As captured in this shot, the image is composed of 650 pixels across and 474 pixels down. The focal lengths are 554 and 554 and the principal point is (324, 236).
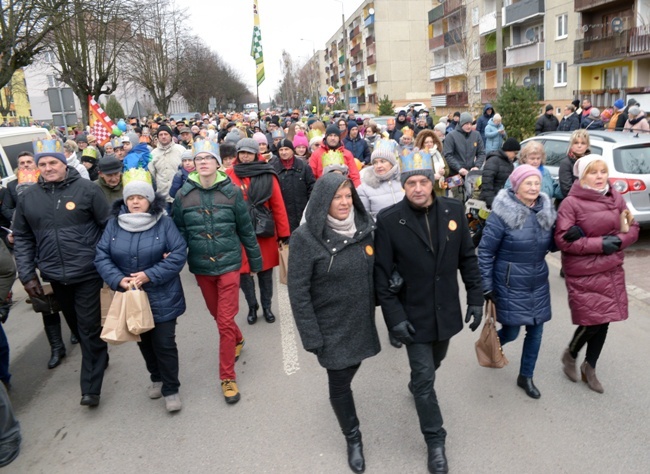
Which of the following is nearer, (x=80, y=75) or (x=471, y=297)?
(x=471, y=297)

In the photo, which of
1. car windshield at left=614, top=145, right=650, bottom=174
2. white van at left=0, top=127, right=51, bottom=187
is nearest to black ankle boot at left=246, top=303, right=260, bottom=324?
car windshield at left=614, top=145, right=650, bottom=174

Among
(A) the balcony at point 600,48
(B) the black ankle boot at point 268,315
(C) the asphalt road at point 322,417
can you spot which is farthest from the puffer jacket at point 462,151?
(A) the balcony at point 600,48

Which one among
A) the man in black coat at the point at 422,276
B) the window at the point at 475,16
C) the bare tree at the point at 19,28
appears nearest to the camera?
the man in black coat at the point at 422,276

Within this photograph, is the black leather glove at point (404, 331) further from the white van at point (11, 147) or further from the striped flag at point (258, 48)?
the striped flag at point (258, 48)

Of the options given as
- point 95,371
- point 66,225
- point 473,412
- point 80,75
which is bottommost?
point 473,412

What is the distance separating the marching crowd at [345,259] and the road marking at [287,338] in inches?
18.9

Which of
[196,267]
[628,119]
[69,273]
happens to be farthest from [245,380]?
[628,119]

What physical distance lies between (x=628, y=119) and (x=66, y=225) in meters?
13.5

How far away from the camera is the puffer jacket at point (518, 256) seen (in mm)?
3967

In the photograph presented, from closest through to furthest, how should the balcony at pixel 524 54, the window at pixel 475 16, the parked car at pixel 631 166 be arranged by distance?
the parked car at pixel 631 166 < the balcony at pixel 524 54 < the window at pixel 475 16

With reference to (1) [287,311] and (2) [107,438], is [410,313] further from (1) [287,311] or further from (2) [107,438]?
(1) [287,311]

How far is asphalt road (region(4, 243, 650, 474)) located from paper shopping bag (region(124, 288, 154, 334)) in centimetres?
81

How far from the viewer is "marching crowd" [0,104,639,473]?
334 cm

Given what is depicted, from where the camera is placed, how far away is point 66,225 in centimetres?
442
